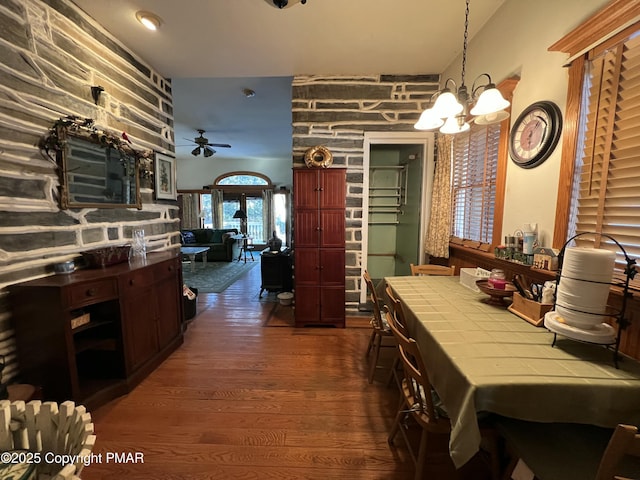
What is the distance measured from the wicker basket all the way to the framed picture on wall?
7.68 ft

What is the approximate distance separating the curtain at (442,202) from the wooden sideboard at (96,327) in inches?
108

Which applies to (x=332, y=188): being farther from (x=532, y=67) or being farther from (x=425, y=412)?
(x=425, y=412)

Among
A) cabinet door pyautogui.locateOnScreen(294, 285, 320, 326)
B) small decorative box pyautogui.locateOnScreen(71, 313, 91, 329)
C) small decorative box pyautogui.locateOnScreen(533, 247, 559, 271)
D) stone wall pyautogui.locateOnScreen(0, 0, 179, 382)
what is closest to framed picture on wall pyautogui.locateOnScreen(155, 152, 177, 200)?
stone wall pyautogui.locateOnScreen(0, 0, 179, 382)

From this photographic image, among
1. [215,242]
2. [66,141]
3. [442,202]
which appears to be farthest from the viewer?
[215,242]

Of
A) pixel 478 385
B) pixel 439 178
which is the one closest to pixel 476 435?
pixel 478 385

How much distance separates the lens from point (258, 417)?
1813 millimetres

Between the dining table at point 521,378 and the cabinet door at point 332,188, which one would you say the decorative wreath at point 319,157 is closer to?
the cabinet door at point 332,188

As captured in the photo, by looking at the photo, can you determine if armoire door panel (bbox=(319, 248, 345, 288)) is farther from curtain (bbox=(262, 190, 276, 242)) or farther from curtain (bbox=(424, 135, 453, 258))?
curtain (bbox=(262, 190, 276, 242))

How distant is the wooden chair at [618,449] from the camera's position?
65cm

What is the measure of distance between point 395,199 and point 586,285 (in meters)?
2.87

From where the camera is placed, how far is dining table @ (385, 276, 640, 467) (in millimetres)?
924

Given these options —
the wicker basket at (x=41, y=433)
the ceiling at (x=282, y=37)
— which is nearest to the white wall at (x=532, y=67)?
the ceiling at (x=282, y=37)

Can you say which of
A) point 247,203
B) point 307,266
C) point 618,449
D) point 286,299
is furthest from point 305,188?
point 247,203

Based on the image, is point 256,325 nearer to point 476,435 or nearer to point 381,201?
point 381,201
